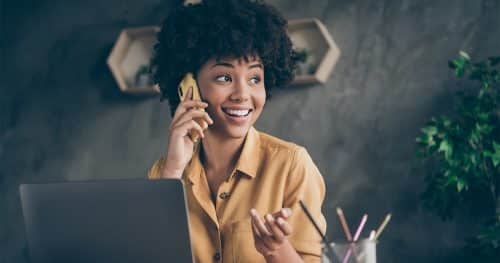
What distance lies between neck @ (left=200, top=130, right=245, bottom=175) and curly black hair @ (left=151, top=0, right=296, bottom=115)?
174mm

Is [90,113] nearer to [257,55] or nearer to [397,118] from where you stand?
[397,118]

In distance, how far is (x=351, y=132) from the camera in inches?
133

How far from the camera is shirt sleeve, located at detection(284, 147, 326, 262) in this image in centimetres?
155

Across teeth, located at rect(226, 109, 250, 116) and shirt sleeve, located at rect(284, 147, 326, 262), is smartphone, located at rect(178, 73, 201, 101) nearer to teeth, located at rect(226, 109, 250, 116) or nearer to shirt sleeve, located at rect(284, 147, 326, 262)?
teeth, located at rect(226, 109, 250, 116)

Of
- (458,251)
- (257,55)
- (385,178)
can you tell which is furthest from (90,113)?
(257,55)

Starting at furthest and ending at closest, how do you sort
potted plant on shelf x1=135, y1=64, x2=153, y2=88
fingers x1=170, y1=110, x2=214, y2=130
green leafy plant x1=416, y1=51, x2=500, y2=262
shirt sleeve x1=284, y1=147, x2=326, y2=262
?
potted plant on shelf x1=135, y1=64, x2=153, y2=88 < green leafy plant x1=416, y1=51, x2=500, y2=262 < fingers x1=170, y1=110, x2=214, y2=130 < shirt sleeve x1=284, y1=147, x2=326, y2=262

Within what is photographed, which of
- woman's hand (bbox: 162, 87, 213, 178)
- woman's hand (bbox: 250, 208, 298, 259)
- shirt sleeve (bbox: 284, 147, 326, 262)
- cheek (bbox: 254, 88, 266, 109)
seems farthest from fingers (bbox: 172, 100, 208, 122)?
woman's hand (bbox: 250, 208, 298, 259)

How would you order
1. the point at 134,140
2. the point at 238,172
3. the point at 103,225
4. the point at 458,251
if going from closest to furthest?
the point at 103,225, the point at 238,172, the point at 458,251, the point at 134,140

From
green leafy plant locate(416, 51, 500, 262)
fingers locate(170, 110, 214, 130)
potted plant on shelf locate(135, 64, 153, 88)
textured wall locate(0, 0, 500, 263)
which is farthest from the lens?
potted plant on shelf locate(135, 64, 153, 88)

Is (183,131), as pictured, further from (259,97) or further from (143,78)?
(143,78)

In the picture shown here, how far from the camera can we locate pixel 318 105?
3.42 metres

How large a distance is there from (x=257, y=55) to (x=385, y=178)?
6.01 ft

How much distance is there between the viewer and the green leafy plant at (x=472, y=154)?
272 cm

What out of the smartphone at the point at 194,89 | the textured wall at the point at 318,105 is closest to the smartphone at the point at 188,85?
the smartphone at the point at 194,89
